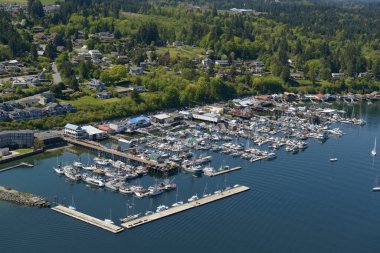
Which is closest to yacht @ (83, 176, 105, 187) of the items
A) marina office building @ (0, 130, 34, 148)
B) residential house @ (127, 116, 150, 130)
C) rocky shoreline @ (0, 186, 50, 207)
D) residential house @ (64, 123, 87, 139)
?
rocky shoreline @ (0, 186, 50, 207)

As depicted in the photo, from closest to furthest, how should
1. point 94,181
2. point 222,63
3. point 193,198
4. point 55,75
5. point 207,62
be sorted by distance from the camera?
point 193,198
point 94,181
point 55,75
point 207,62
point 222,63

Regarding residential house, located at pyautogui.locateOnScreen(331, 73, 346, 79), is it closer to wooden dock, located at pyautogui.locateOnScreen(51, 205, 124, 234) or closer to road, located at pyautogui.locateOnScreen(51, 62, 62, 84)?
road, located at pyautogui.locateOnScreen(51, 62, 62, 84)

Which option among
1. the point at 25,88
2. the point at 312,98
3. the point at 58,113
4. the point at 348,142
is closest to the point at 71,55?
the point at 25,88

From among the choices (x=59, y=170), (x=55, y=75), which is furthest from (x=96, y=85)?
(x=59, y=170)

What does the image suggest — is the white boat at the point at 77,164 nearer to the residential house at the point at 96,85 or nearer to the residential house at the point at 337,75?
the residential house at the point at 96,85

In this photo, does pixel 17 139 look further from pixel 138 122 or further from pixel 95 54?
pixel 95 54

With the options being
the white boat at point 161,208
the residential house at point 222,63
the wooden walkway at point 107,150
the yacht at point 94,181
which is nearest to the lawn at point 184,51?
the residential house at point 222,63
